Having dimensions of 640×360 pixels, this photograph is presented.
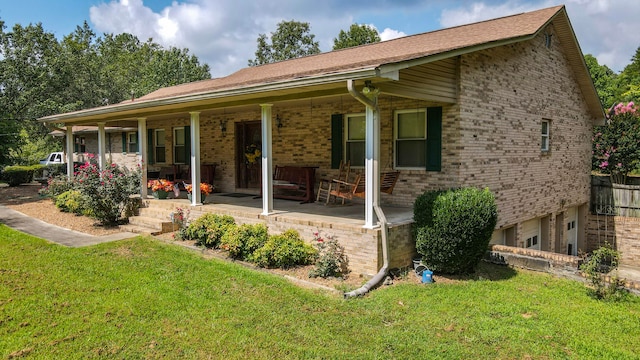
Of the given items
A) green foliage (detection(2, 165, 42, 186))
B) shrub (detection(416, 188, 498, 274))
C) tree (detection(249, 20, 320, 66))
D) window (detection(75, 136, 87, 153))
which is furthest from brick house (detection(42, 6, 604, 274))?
tree (detection(249, 20, 320, 66))

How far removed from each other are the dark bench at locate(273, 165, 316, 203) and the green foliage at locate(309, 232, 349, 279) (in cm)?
308

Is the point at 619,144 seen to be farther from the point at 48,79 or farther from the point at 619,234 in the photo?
the point at 48,79

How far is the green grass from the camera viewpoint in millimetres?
4398

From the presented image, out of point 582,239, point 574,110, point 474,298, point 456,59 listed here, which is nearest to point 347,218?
point 474,298

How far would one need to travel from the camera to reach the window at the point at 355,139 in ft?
33.2

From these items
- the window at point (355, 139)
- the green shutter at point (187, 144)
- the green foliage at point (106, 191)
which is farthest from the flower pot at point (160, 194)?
the window at point (355, 139)

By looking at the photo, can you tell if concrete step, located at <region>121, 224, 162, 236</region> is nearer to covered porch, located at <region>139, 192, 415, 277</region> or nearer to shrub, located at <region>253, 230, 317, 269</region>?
covered porch, located at <region>139, 192, 415, 277</region>

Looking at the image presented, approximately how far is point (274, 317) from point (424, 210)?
3055mm

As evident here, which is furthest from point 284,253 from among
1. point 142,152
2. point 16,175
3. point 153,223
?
point 16,175

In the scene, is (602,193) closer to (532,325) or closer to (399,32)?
(532,325)

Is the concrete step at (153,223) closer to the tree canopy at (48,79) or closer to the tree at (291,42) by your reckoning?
the tree canopy at (48,79)

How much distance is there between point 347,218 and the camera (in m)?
7.91

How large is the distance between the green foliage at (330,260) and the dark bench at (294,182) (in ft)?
10.1

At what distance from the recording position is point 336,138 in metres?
10.4
